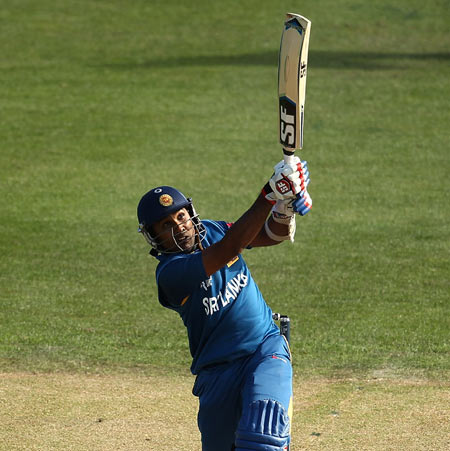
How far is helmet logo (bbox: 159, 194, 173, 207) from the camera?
5457 millimetres

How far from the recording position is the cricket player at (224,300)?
521 centimetres

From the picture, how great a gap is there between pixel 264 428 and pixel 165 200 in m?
1.55

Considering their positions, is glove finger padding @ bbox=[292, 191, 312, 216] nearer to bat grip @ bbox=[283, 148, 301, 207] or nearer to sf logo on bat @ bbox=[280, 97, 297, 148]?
bat grip @ bbox=[283, 148, 301, 207]

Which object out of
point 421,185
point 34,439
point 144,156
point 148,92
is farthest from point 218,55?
point 34,439

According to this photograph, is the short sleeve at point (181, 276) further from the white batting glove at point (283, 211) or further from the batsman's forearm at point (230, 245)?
the white batting glove at point (283, 211)

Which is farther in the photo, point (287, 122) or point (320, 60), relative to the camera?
point (320, 60)

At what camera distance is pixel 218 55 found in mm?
23625

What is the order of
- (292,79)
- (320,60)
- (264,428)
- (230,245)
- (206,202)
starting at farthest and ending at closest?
(320,60)
(206,202)
(292,79)
(230,245)
(264,428)

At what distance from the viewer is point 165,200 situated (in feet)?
17.9

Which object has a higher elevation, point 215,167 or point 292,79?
point 215,167

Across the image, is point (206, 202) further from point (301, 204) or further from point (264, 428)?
point (264, 428)

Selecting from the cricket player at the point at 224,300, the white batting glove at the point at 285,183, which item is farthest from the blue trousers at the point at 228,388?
the white batting glove at the point at 285,183

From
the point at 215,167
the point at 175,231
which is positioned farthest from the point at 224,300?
the point at 215,167

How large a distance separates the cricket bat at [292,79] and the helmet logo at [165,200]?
79cm
